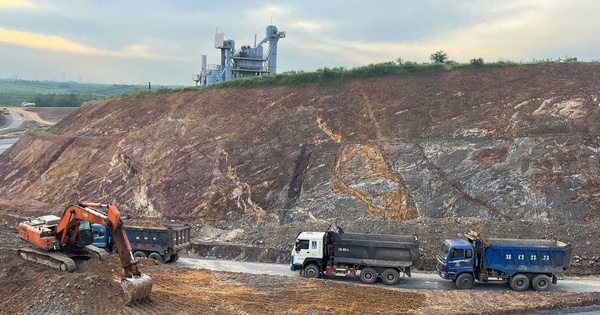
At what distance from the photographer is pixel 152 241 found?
21.7 metres

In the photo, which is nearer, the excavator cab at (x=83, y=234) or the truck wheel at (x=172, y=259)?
the excavator cab at (x=83, y=234)

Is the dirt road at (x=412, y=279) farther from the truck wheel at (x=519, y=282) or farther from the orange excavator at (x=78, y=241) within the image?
the orange excavator at (x=78, y=241)

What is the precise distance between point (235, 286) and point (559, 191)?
17934 mm

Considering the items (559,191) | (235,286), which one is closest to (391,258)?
(235,286)

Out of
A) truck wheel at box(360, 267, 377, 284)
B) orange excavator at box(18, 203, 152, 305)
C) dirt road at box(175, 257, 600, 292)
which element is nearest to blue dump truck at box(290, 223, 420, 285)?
truck wheel at box(360, 267, 377, 284)

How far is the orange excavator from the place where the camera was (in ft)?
45.6

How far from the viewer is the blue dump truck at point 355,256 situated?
745 inches

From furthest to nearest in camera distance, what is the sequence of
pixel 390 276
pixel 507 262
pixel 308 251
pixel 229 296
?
pixel 308 251 < pixel 390 276 < pixel 507 262 < pixel 229 296

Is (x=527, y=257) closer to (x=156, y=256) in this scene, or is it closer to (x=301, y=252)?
(x=301, y=252)

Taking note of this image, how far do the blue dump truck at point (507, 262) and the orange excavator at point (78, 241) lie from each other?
38.8 ft

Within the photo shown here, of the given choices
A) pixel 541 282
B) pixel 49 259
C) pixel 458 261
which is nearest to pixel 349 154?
pixel 458 261

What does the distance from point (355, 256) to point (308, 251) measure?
200 centimetres

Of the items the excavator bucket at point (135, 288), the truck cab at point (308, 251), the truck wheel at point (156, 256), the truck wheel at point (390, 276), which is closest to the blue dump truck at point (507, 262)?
the truck wheel at point (390, 276)

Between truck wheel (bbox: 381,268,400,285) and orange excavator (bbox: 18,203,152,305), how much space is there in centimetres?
941
